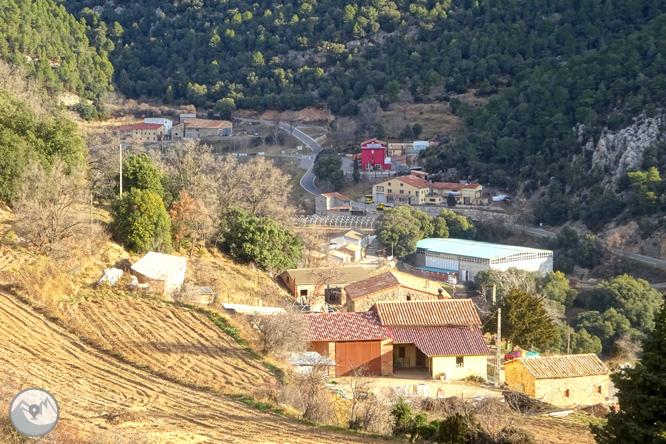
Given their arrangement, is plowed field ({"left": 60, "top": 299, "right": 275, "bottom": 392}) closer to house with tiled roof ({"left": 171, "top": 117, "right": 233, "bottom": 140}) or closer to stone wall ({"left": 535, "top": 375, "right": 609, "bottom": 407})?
stone wall ({"left": 535, "top": 375, "right": 609, "bottom": 407})

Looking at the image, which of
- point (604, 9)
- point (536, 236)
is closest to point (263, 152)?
point (536, 236)

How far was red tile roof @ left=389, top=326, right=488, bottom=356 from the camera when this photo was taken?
850 inches

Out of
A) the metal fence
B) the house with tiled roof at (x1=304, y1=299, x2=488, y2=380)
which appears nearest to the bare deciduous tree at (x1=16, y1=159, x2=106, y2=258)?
the house with tiled roof at (x1=304, y1=299, x2=488, y2=380)

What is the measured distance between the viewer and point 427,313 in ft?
74.6

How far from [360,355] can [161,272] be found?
581 centimetres

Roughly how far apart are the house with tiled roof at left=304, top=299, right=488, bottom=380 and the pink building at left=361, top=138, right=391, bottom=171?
43.5 metres

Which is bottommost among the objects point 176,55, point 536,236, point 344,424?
point 536,236

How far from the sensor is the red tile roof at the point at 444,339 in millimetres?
21594

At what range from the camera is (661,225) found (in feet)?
159

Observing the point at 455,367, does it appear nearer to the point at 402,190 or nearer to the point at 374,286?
the point at 374,286

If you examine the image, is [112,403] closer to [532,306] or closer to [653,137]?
[532,306]

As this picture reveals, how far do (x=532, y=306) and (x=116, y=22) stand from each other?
78.4 m

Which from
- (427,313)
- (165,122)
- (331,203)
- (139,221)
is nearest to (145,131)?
(165,122)

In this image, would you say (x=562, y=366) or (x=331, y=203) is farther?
(x=331, y=203)
